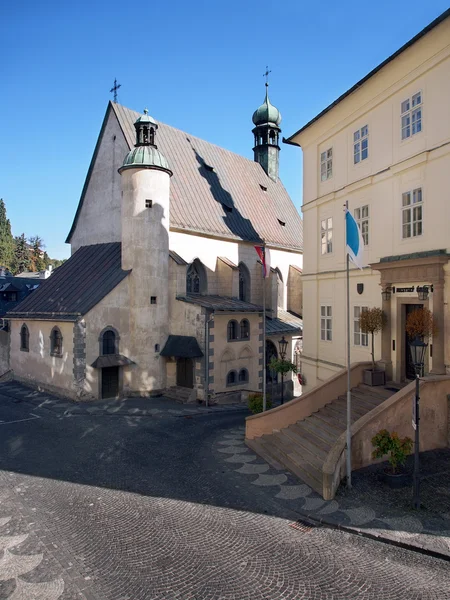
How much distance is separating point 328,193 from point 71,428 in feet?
51.8

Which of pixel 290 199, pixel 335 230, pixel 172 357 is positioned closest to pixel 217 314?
pixel 172 357

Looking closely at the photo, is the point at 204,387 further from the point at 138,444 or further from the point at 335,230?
the point at 335,230

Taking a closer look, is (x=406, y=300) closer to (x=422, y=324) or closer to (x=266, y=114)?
(x=422, y=324)

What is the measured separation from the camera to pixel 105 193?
28812mm

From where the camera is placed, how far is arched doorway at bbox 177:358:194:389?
25484 mm

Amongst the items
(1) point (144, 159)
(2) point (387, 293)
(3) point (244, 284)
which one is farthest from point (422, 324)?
(3) point (244, 284)

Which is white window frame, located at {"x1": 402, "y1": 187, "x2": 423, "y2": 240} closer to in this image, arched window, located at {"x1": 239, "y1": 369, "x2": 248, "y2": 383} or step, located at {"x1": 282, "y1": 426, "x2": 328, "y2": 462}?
step, located at {"x1": 282, "y1": 426, "x2": 328, "y2": 462}

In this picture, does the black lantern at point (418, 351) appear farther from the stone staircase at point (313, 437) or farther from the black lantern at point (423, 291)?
the black lantern at point (423, 291)

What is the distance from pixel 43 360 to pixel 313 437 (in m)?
18.1

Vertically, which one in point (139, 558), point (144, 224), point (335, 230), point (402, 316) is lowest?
point (139, 558)

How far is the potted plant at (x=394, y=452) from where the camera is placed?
11203 millimetres

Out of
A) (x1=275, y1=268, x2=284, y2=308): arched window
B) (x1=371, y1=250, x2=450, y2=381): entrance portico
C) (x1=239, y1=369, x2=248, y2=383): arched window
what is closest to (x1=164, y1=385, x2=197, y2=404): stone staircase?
(x1=239, y1=369, x2=248, y2=383): arched window

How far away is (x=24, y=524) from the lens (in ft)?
32.6

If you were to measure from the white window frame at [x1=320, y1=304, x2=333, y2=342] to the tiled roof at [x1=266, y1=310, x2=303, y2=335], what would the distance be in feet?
33.1
